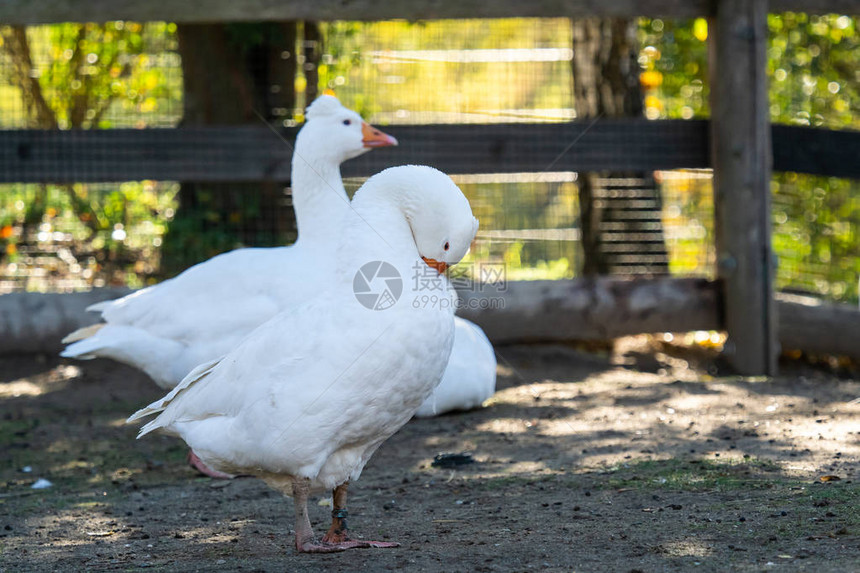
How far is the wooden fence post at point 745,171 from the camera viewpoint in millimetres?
6449

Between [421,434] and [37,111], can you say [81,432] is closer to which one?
[421,434]

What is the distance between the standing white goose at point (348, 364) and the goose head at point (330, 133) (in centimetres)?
223

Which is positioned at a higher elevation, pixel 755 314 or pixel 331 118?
pixel 331 118

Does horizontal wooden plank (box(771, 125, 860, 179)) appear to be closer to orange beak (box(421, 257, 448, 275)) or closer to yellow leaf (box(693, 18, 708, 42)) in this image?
yellow leaf (box(693, 18, 708, 42))

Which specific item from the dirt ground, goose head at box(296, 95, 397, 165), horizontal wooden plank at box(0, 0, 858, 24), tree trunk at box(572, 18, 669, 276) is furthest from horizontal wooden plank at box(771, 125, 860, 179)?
goose head at box(296, 95, 397, 165)

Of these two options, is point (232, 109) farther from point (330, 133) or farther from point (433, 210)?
point (433, 210)

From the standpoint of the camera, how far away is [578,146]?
21.7 ft

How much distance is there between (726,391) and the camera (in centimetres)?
556

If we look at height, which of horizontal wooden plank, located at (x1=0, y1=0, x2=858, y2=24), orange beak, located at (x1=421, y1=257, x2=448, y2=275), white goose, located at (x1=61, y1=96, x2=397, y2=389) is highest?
horizontal wooden plank, located at (x1=0, y1=0, x2=858, y2=24)

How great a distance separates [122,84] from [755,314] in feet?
18.7

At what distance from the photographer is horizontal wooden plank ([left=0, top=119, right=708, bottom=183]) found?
638cm

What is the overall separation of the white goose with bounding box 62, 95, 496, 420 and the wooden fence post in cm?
222

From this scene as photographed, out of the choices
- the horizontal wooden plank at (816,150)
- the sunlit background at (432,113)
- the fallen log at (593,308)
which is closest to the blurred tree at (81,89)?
the sunlit background at (432,113)

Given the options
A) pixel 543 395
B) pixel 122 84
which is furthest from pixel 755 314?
pixel 122 84
